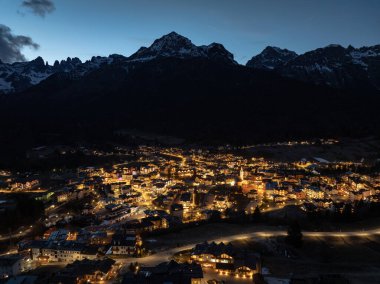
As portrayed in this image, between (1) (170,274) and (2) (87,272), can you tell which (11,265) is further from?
(1) (170,274)

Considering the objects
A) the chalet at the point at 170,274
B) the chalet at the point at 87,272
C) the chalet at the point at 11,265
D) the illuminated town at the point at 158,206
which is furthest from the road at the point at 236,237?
the chalet at the point at 11,265

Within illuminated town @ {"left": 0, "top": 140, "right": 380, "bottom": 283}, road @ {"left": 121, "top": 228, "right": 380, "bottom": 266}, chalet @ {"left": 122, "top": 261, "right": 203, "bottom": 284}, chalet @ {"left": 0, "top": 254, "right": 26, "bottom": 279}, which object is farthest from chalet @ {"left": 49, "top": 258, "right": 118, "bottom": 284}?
chalet @ {"left": 0, "top": 254, "right": 26, "bottom": 279}

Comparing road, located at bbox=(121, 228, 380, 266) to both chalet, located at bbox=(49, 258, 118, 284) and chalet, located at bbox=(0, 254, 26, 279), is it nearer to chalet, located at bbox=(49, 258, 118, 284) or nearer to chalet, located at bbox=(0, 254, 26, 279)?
chalet, located at bbox=(49, 258, 118, 284)

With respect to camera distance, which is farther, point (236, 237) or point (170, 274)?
point (236, 237)

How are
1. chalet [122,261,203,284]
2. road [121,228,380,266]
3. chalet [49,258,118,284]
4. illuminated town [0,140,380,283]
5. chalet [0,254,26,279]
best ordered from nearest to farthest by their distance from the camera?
chalet [122,261,203,284] < chalet [49,258,118,284] < chalet [0,254,26,279] < illuminated town [0,140,380,283] < road [121,228,380,266]

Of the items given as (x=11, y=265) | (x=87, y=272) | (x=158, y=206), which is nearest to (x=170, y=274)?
(x=87, y=272)

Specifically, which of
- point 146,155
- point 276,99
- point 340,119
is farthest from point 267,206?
point 276,99

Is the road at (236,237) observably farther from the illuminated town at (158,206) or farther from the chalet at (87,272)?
the chalet at (87,272)

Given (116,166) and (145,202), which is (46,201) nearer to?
(145,202)

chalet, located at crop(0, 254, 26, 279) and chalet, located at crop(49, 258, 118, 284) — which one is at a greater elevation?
chalet, located at crop(49, 258, 118, 284)

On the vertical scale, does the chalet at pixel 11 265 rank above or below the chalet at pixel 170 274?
below

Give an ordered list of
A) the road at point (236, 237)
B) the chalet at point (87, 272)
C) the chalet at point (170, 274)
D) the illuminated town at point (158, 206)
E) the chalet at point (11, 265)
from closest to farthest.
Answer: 1. the chalet at point (170, 274)
2. the chalet at point (87, 272)
3. the chalet at point (11, 265)
4. the illuminated town at point (158, 206)
5. the road at point (236, 237)
